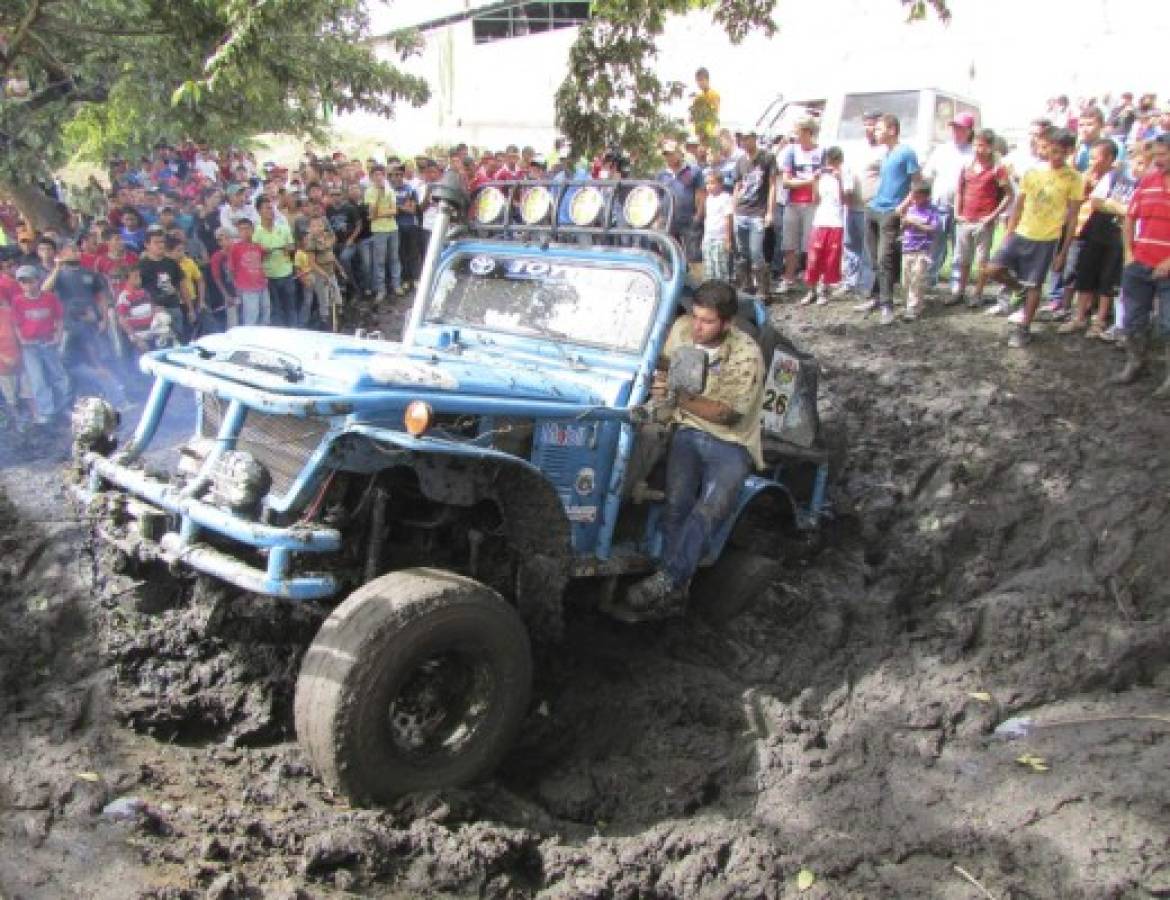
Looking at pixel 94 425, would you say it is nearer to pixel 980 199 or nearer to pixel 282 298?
pixel 282 298

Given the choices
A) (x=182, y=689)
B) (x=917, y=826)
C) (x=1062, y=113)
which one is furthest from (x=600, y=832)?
(x=1062, y=113)

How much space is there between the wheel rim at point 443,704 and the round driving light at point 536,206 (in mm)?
2570

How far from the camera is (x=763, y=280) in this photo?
32.2ft

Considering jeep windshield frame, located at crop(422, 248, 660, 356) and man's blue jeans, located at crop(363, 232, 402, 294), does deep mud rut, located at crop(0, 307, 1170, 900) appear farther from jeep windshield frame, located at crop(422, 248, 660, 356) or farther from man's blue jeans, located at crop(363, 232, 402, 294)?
man's blue jeans, located at crop(363, 232, 402, 294)

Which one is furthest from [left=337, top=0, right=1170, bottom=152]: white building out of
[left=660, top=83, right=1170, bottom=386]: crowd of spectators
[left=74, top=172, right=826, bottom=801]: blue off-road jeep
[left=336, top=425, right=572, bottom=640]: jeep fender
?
[left=336, top=425, right=572, bottom=640]: jeep fender

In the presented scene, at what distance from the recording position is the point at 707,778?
411cm

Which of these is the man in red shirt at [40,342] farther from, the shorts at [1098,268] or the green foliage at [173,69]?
the shorts at [1098,268]

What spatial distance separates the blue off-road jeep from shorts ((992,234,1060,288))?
3.72 metres

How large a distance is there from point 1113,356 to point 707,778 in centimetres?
517

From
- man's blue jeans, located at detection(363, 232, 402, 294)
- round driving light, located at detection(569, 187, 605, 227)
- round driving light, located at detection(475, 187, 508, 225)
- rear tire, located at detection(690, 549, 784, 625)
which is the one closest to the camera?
round driving light, located at detection(569, 187, 605, 227)

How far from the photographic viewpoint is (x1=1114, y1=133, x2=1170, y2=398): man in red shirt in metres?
6.53

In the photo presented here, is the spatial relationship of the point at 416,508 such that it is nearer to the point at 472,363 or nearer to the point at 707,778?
the point at 472,363

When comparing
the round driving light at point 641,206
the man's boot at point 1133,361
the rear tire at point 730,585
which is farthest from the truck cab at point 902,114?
the rear tire at point 730,585

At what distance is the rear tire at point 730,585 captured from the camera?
5.27 meters
